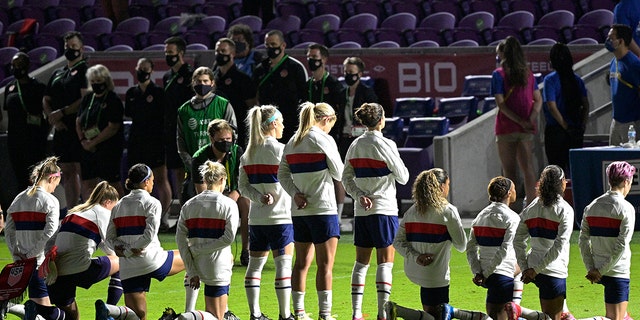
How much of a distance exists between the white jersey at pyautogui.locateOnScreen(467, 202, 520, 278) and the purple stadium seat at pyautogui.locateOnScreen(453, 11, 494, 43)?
9.27 meters

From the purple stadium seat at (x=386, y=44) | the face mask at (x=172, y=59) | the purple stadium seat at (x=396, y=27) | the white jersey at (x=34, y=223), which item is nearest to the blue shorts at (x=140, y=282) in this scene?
the white jersey at (x=34, y=223)

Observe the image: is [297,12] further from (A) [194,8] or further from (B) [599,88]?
(B) [599,88]

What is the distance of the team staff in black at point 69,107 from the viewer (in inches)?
614

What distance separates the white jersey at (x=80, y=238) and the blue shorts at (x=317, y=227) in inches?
50.4

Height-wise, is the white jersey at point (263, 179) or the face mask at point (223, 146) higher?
the face mask at point (223, 146)

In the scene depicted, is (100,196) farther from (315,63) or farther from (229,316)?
(315,63)

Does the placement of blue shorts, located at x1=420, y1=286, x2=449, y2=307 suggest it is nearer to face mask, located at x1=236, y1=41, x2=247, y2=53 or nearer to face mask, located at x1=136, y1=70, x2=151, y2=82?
face mask, located at x1=236, y1=41, x2=247, y2=53

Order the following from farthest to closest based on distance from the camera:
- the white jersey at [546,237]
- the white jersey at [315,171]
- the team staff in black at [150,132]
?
the team staff in black at [150,132]
the white jersey at [315,171]
the white jersey at [546,237]

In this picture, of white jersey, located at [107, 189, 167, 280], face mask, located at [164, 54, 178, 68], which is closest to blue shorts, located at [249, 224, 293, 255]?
white jersey, located at [107, 189, 167, 280]

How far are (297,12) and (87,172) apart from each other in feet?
19.3

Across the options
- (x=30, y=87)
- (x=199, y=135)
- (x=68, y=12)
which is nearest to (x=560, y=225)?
(x=199, y=135)

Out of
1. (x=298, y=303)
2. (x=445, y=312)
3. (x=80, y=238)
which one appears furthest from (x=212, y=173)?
(x=445, y=312)

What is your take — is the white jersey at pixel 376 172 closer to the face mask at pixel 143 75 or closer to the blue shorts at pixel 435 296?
the blue shorts at pixel 435 296

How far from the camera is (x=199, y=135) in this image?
41.8 ft
